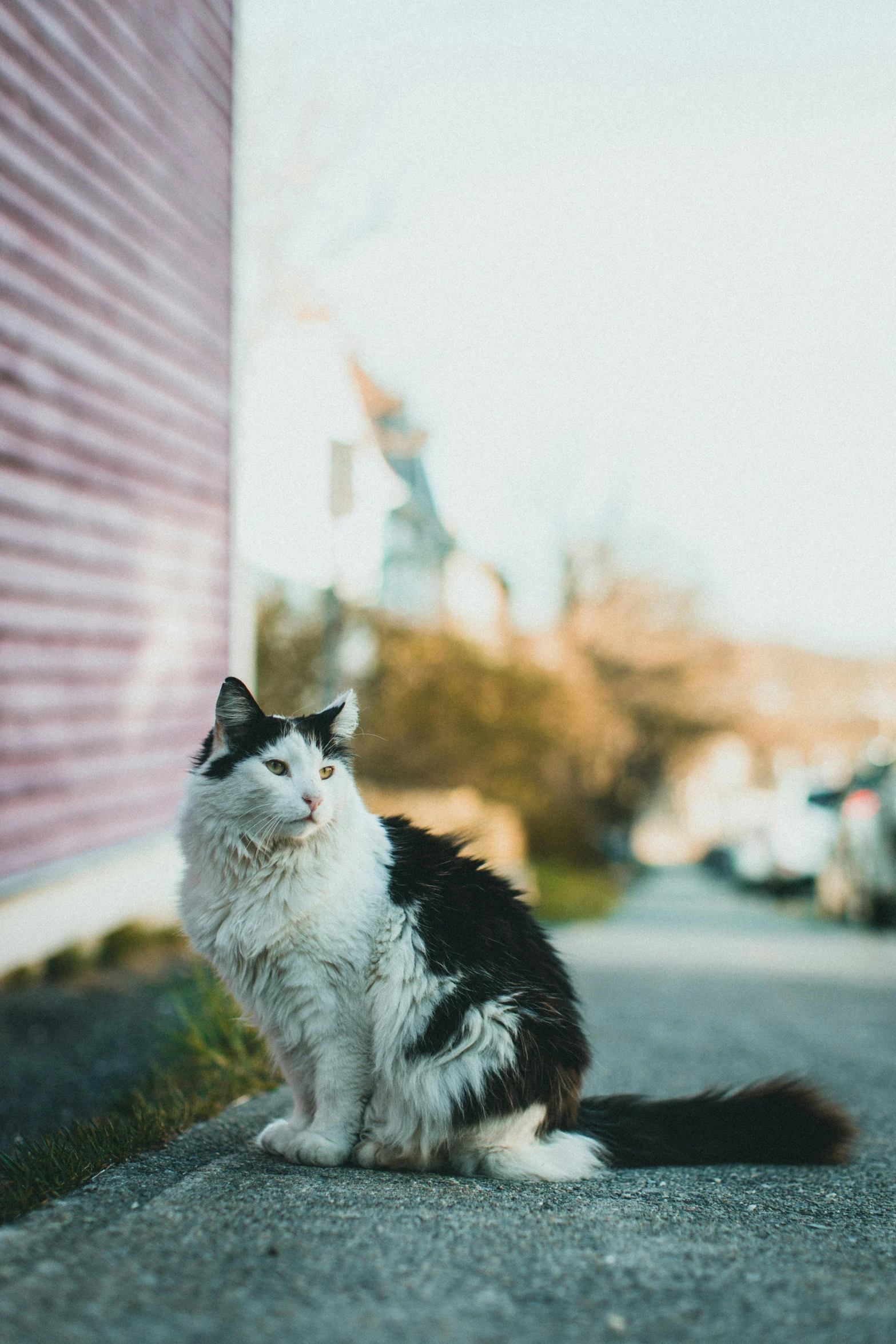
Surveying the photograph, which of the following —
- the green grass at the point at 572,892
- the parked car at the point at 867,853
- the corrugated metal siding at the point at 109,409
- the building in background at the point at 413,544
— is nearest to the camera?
the corrugated metal siding at the point at 109,409

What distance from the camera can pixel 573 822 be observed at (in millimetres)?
24062

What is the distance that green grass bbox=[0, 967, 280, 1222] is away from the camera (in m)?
2.43

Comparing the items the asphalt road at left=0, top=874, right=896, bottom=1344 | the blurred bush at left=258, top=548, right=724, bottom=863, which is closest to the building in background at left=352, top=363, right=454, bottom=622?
the blurred bush at left=258, top=548, right=724, bottom=863

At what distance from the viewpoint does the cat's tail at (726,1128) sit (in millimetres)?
2881

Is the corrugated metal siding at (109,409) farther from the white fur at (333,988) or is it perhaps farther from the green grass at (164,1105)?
the white fur at (333,988)

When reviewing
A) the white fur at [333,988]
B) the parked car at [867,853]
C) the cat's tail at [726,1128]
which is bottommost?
the parked car at [867,853]

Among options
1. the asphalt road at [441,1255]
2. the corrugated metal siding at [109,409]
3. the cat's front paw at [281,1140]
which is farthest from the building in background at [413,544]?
the asphalt road at [441,1255]

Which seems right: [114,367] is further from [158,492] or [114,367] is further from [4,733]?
[4,733]

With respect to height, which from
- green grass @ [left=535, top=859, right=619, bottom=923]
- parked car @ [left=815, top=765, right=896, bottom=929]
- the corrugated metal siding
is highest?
the corrugated metal siding

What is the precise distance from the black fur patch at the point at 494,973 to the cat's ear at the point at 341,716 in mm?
339

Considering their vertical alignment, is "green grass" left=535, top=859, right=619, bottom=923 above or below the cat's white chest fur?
below

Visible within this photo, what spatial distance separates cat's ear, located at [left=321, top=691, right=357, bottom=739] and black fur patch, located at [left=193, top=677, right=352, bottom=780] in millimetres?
23

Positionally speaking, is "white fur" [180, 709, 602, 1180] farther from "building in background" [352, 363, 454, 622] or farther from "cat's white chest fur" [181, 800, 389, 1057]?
"building in background" [352, 363, 454, 622]

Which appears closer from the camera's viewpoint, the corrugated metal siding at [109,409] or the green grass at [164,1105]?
the green grass at [164,1105]
